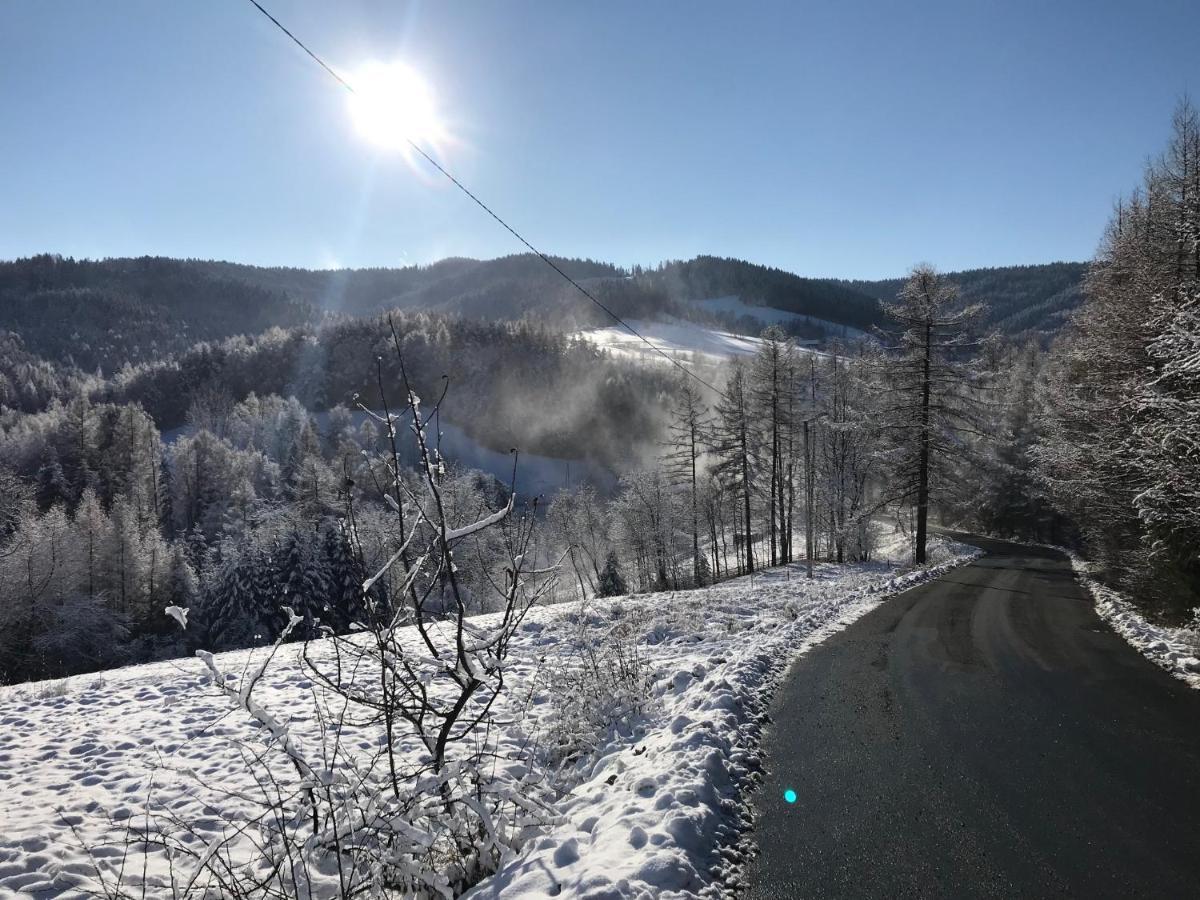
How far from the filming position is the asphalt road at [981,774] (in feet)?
13.1

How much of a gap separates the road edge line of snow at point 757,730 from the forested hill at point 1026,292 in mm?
147617

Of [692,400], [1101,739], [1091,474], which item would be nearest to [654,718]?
[1101,739]

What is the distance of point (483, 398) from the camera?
114812 millimetres

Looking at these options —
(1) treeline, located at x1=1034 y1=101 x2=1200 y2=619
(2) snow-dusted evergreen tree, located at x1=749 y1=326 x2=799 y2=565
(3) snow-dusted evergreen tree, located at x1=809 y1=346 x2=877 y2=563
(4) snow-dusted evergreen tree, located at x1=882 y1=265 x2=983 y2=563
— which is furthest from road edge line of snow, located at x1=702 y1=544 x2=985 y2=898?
(3) snow-dusted evergreen tree, located at x1=809 y1=346 x2=877 y2=563

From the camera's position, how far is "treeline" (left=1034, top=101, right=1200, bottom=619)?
9.88m

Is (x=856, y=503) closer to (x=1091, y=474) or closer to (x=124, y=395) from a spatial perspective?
(x=1091, y=474)

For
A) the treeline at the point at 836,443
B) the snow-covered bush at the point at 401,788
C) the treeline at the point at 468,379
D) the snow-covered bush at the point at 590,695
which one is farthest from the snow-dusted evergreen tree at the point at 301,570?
the treeline at the point at 468,379

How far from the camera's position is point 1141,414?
40.8ft

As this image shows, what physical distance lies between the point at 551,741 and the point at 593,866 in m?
3.12

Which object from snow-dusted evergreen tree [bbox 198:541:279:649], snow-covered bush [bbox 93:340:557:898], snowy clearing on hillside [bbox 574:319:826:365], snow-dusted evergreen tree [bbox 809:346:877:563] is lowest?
snow-dusted evergreen tree [bbox 198:541:279:649]

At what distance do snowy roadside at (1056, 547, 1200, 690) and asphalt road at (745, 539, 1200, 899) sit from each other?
0.21 metres

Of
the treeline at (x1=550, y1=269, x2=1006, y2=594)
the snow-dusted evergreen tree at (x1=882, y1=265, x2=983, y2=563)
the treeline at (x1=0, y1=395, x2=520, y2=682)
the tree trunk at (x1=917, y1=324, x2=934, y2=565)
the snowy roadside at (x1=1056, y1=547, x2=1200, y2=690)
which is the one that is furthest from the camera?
the treeline at (x1=0, y1=395, x2=520, y2=682)

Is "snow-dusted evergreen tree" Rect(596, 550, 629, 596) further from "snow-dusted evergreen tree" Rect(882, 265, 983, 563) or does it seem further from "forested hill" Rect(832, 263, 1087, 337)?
"forested hill" Rect(832, 263, 1087, 337)

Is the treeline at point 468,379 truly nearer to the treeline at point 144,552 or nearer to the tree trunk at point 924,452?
the treeline at point 144,552
